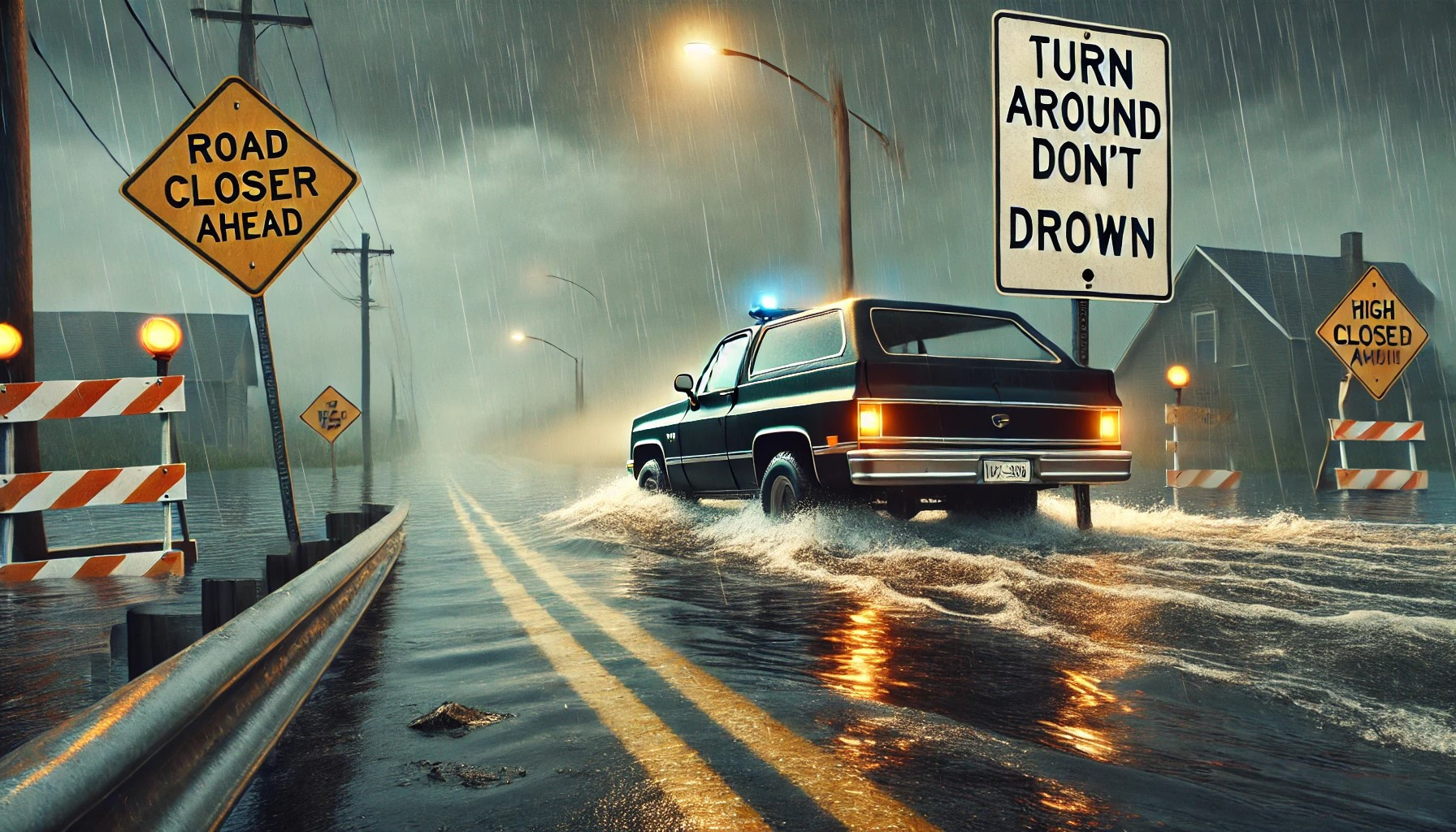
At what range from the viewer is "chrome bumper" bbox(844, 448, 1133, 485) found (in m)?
7.61

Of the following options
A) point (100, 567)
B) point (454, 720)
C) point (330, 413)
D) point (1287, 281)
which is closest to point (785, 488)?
point (100, 567)

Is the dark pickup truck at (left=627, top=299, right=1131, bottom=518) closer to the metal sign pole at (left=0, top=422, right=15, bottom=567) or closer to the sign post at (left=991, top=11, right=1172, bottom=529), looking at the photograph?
the sign post at (left=991, top=11, right=1172, bottom=529)

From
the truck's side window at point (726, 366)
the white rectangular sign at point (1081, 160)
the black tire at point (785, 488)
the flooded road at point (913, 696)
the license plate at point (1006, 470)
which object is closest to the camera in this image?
the flooded road at point (913, 696)

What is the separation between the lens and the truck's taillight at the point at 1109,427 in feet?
27.9

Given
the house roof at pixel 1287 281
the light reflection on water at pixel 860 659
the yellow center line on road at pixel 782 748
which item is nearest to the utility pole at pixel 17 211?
the yellow center line on road at pixel 782 748

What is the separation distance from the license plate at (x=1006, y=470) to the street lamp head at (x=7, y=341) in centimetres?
754

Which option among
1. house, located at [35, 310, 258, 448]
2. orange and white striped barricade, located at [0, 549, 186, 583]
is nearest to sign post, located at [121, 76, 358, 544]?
orange and white striped barricade, located at [0, 549, 186, 583]

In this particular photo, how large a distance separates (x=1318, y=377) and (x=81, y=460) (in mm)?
40131

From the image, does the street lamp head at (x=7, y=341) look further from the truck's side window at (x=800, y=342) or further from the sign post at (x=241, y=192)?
A: the truck's side window at (x=800, y=342)

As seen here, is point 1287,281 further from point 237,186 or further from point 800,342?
point 237,186

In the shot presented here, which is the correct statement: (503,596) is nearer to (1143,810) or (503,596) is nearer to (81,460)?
(1143,810)

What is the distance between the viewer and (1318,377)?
110 feet

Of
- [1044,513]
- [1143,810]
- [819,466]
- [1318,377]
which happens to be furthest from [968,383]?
[1318,377]

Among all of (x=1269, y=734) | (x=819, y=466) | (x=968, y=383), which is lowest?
(x=1269, y=734)
